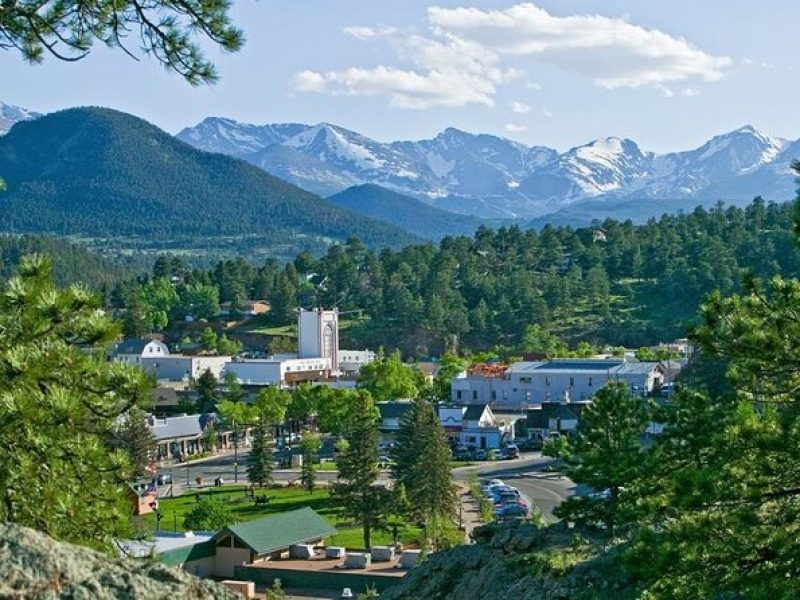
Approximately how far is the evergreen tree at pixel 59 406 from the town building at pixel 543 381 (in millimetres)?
55589

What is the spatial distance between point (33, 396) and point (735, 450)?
4719 millimetres

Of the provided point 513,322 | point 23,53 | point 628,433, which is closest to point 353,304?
point 513,322

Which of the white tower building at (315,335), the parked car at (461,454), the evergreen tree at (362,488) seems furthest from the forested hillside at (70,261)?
the evergreen tree at (362,488)

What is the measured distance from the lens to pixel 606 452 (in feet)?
57.8

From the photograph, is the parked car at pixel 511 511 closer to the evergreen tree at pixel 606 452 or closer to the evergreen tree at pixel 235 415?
the evergreen tree at pixel 606 452

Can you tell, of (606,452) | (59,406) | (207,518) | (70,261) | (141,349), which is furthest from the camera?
(70,261)

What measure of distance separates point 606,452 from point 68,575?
14.5m

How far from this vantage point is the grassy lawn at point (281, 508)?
34406 mm

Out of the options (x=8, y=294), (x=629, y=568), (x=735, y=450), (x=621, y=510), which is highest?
(x=8, y=294)

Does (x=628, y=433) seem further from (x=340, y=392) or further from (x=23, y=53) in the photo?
(x=340, y=392)

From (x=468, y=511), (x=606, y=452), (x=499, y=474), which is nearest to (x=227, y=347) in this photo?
(x=499, y=474)

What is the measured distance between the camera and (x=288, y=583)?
2769cm

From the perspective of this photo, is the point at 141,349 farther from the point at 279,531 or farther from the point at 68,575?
the point at 68,575

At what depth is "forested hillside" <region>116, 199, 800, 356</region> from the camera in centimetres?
8556
